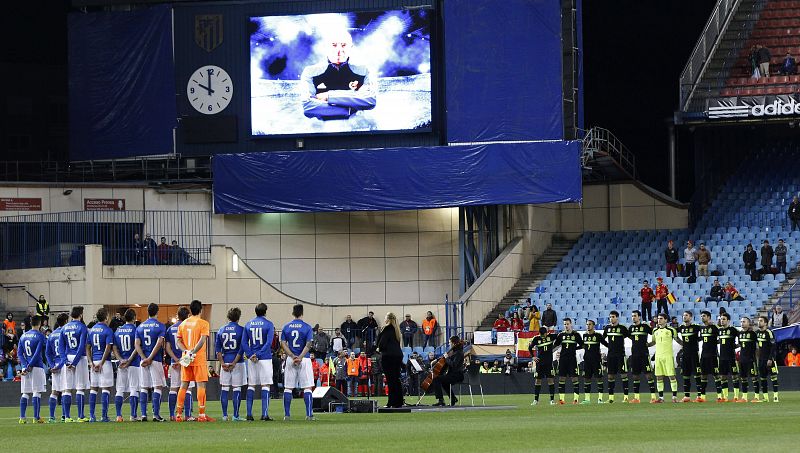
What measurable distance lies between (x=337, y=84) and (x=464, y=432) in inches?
1191

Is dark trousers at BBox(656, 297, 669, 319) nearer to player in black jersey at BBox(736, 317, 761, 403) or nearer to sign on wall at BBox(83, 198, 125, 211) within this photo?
player in black jersey at BBox(736, 317, 761, 403)

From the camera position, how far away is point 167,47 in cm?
5172

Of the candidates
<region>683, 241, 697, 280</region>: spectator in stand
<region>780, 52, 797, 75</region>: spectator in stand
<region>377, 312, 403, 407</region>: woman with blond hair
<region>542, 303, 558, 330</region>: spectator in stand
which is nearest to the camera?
<region>377, 312, 403, 407</region>: woman with blond hair

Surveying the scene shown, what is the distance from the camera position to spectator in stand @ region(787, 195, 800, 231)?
1987 inches

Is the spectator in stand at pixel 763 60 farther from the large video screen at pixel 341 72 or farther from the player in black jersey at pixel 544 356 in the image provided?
the player in black jersey at pixel 544 356

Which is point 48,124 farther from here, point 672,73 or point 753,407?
point 753,407

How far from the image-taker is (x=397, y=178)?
164 feet

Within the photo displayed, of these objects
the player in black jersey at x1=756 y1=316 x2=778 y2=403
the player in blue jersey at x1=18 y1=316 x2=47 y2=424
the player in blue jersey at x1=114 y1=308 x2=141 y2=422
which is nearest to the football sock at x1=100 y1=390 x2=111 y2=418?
the player in blue jersey at x1=114 y1=308 x2=141 y2=422

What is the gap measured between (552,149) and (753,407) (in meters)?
A: 20.9

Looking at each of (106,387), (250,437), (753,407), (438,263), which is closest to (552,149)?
(438,263)

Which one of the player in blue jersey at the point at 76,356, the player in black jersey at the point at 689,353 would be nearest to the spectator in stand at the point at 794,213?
the player in black jersey at the point at 689,353

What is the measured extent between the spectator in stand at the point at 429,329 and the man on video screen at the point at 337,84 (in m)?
7.52

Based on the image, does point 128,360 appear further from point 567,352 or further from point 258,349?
point 567,352

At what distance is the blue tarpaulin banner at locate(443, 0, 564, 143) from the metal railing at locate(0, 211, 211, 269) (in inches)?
376
